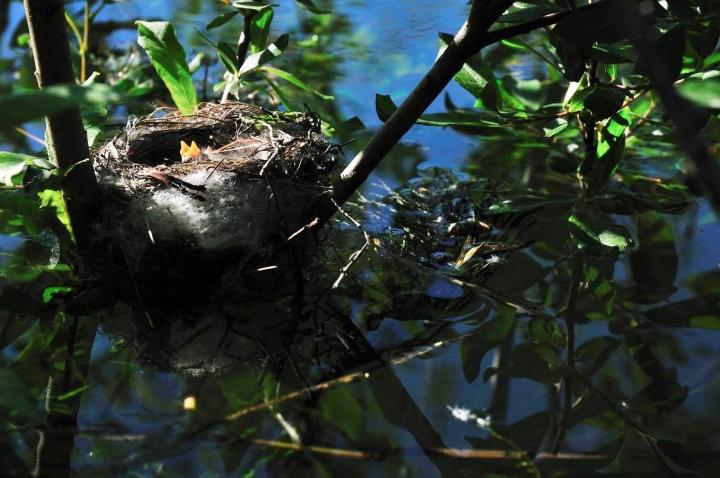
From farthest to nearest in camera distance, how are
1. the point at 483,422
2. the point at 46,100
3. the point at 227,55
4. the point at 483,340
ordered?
the point at 227,55 < the point at 483,340 < the point at 483,422 < the point at 46,100

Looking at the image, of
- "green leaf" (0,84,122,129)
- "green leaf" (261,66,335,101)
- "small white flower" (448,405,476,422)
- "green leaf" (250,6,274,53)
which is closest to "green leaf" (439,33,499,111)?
"green leaf" (261,66,335,101)

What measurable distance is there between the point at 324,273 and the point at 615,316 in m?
0.40

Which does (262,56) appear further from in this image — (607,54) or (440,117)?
(607,54)

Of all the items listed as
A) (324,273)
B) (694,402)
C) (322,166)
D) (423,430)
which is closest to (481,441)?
(423,430)

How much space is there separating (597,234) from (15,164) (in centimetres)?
81

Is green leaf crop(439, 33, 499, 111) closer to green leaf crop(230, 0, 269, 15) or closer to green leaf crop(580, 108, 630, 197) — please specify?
green leaf crop(580, 108, 630, 197)

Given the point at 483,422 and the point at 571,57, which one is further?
the point at 571,57

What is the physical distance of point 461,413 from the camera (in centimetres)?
83

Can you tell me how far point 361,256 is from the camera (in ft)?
3.68

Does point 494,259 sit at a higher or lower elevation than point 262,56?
lower

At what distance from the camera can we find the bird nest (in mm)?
1000

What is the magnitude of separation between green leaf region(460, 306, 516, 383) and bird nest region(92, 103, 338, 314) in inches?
10.0

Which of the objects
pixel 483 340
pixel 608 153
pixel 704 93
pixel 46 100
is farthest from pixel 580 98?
pixel 46 100

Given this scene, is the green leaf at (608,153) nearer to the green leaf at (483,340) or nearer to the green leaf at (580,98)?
the green leaf at (580,98)
